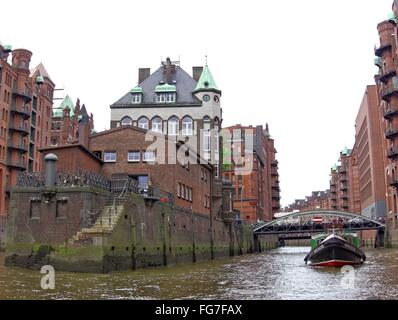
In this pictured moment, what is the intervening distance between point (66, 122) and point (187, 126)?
44.5m

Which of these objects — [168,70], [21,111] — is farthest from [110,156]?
[21,111]

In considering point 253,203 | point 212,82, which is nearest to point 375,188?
point 253,203

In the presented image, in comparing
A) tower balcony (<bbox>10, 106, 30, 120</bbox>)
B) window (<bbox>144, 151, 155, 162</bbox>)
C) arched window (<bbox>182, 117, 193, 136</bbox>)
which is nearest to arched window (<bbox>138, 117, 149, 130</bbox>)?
arched window (<bbox>182, 117, 193, 136</bbox>)

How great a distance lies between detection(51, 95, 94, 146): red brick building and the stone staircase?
7488 cm

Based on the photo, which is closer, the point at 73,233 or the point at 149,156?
the point at 73,233

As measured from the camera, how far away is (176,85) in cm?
7775

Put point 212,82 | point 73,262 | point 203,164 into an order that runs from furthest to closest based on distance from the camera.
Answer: point 212,82, point 203,164, point 73,262

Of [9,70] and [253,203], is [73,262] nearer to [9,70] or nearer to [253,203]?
[9,70]

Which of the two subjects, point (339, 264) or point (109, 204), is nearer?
point (109, 204)

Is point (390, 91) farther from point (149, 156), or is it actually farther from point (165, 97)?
point (149, 156)

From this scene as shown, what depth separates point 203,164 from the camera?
58.3 m

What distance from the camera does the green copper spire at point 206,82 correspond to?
74.0 metres
